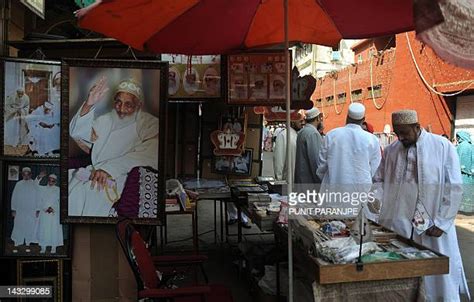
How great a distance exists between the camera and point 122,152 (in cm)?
371

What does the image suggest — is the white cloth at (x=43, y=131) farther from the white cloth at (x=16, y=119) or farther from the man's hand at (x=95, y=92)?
the man's hand at (x=95, y=92)

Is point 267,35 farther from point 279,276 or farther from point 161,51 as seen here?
point 279,276

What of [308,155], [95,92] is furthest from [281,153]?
[95,92]

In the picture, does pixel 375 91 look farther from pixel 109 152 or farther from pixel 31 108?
pixel 31 108

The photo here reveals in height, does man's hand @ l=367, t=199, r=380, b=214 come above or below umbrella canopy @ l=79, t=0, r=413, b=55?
below

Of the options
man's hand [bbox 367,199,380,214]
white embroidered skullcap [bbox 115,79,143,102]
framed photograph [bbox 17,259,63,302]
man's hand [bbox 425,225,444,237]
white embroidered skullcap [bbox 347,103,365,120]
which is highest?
white embroidered skullcap [bbox 115,79,143,102]

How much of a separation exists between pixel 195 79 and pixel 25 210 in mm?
2644

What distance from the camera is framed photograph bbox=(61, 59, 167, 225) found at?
3625 millimetres

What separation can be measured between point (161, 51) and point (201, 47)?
1.39ft

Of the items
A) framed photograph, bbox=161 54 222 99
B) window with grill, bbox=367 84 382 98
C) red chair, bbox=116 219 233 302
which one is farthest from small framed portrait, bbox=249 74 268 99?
window with grill, bbox=367 84 382 98

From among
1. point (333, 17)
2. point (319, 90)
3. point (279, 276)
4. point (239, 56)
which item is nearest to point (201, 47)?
point (239, 56)

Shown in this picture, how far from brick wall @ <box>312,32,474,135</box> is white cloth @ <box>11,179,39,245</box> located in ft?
24.5

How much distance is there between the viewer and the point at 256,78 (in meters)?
4.79

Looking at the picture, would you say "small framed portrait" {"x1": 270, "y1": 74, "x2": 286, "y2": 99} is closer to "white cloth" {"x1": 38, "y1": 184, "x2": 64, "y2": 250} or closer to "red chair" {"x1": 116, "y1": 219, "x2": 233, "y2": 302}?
"red chair" {"x1": 116, "y1": 219, "x2": 233, "y2": 302}
